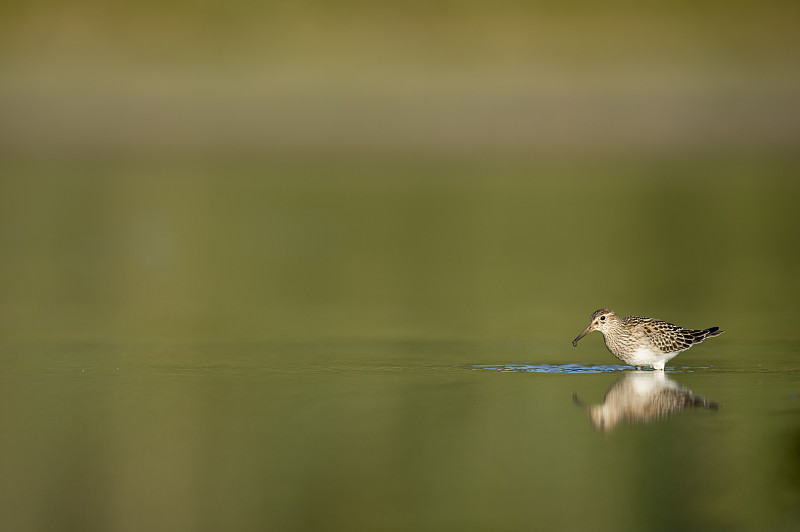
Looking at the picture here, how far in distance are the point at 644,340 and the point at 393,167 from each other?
86.2 ft

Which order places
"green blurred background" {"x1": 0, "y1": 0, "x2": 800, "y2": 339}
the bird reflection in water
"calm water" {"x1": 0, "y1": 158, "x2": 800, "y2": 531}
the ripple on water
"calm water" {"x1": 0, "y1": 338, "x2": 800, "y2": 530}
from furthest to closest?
"green blurred background" {"x1": 0, "y1": 0, "x2": 800, "y2": 339} < the ripple on water < the bird reflection in water < "calm water" {"x1": 0, "y1": 158, "x2": 800, "y2": 531} < "calm water" {"x1": 0, "y1": 338, "x2": 800, "y2": 530}

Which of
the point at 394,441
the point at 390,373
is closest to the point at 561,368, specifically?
the point at 390,373

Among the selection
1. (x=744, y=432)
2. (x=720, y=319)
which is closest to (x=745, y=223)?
(x=720, y=319)

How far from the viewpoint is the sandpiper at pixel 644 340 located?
11953 mm

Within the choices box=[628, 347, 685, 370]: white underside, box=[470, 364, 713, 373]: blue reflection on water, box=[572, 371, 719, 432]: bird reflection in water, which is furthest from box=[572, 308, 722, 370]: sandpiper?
box=[572, 371, 719, 432]: bird reflection in water

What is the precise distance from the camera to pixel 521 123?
4866 centimetres

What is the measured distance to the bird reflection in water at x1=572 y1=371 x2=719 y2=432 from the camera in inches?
399

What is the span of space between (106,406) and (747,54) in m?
48.4

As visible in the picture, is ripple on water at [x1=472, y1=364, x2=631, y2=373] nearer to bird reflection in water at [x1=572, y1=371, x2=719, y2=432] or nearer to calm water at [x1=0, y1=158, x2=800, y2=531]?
calm water at [x1=0, y1=158, x2=800, y2=531]

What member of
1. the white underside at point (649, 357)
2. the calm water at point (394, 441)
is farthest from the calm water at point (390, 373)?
the white underside at point (649, 357)

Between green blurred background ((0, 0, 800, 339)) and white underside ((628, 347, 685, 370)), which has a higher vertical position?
green blurred background ((0, 0, 800, 339))

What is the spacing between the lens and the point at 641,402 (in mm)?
10641

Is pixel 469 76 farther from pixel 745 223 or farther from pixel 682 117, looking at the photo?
pixel 745 223

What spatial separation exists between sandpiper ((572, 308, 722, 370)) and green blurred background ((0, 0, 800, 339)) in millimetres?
1972
